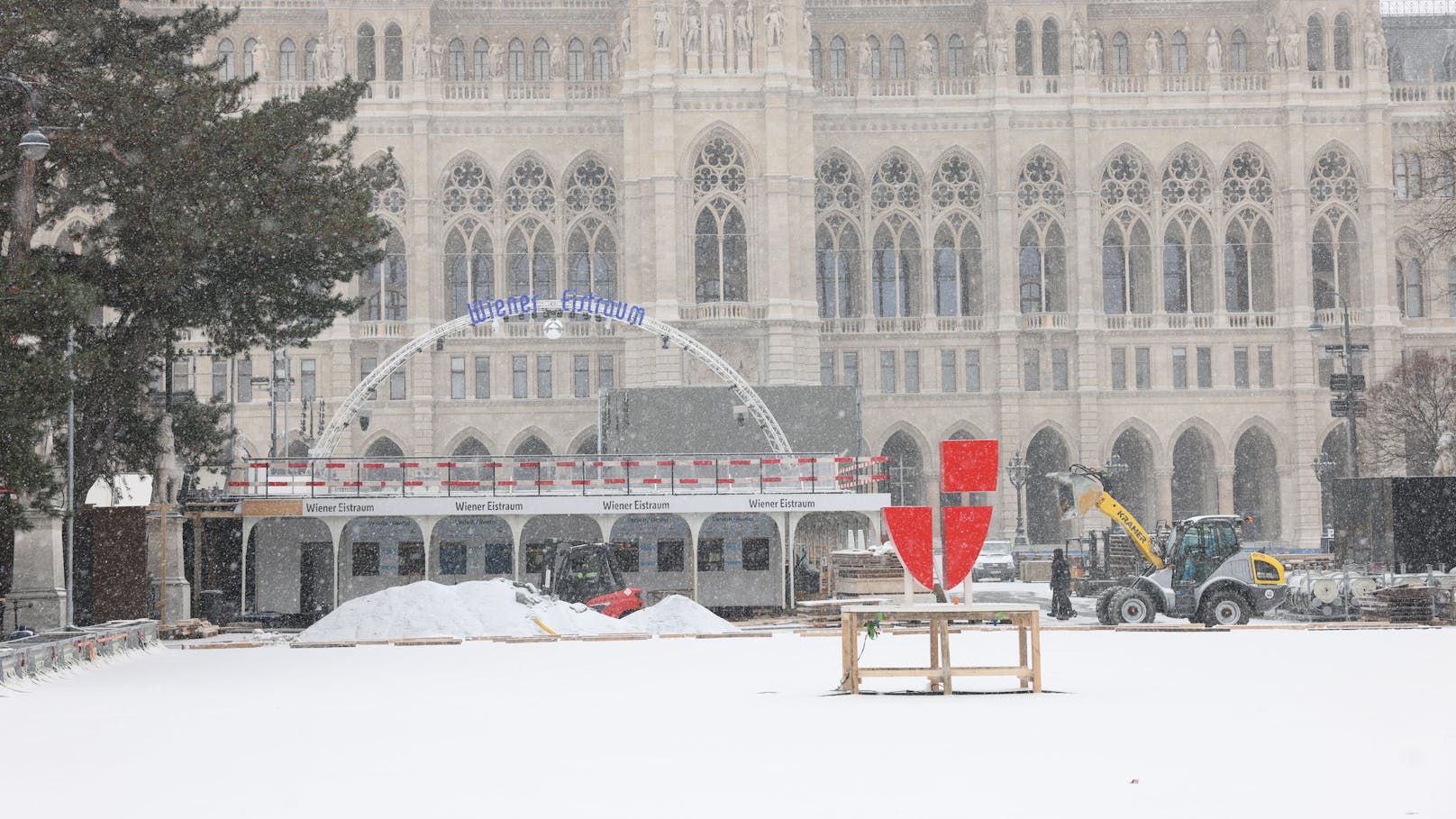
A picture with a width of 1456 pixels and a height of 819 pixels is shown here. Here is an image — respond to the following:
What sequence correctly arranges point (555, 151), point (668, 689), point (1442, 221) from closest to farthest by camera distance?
point (668, 689) < point (1442, 221) < point (555, 151)

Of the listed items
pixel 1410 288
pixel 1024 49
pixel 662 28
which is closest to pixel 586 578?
pixel 662 28

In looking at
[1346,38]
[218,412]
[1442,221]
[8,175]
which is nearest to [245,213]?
[8,175]

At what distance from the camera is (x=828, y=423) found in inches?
1957

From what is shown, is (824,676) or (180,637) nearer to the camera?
(824,676)

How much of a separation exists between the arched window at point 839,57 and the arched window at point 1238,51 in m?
15.5

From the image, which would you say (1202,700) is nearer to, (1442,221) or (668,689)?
(668,689)

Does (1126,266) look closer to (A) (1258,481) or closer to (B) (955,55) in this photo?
(A) (1258,481)

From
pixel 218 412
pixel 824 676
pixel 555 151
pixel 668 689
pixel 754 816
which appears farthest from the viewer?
pixel 555 151

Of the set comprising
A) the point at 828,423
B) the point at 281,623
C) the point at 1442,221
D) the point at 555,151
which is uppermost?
the point at 555,151

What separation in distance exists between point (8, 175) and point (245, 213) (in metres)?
3.56

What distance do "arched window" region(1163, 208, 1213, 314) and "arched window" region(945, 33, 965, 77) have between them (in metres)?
10.5

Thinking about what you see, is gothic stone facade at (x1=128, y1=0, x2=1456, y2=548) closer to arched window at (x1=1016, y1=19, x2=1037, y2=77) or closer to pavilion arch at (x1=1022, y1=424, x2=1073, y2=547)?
arched window at (x1=1016, y1=19, x2=1037, y2=77)

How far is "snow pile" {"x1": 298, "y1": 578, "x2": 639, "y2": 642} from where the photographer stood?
31141mm

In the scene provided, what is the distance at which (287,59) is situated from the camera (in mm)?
71750
